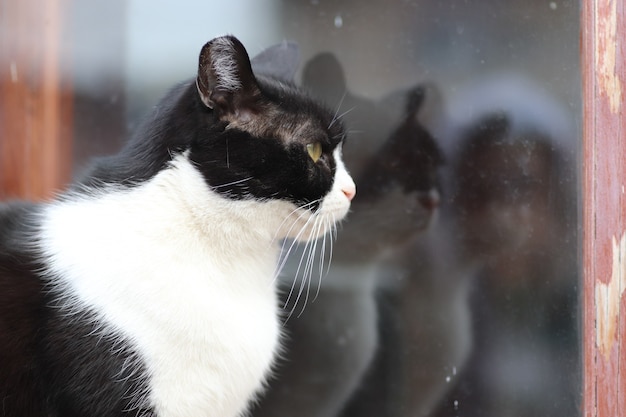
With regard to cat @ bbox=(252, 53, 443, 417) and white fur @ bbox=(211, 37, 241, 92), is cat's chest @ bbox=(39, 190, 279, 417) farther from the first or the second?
cat @ bbox=(252, 53, 443, 417)

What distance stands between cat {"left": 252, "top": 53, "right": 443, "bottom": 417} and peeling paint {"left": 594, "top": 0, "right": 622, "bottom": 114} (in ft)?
1.08

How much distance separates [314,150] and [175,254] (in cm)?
26

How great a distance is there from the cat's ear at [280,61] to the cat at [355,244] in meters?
0.17

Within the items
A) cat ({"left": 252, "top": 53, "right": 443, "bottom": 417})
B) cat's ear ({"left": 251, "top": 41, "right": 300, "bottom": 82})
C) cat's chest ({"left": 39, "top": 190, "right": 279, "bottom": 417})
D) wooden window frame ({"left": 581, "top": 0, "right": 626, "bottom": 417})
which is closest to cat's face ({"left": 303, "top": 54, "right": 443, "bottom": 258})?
cat ({"left": 252, "top": 53, "right": 443, "bottom": 417})

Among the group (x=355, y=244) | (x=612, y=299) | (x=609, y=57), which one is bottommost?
(x=355, y=244)

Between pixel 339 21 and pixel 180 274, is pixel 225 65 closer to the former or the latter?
pixel 180 274

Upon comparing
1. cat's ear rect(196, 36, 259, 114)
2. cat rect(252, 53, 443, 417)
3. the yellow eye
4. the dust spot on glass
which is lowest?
cat rect(252, 53, 443, 417)

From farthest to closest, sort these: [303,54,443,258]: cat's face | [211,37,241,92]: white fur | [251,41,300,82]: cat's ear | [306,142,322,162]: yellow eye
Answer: [303,54,443,258]: cat's face < [251,41,300,82]: cat's ear < [306,142,322,162]: yellow eye < [211,37,241,92]: white fur

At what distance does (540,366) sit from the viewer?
1.13 meters

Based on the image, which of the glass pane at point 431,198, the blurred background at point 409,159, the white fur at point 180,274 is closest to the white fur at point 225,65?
the white fur at point 180,274

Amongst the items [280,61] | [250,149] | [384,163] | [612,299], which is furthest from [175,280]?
[612,299]

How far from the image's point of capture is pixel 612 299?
101 cm

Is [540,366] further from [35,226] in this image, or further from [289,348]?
[35,226]

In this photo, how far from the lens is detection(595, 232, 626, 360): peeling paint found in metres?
1.01
